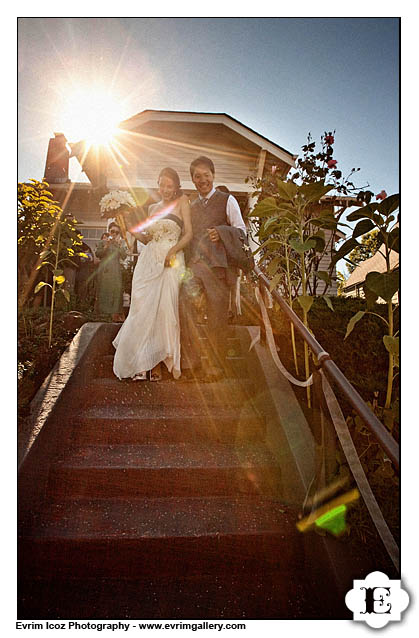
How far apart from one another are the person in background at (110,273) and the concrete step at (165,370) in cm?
250

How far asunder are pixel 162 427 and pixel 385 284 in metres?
1.53

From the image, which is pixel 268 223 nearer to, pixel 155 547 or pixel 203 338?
pixel 203 338

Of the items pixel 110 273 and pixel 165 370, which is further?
pixel 110 273

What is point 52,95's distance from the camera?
239cm

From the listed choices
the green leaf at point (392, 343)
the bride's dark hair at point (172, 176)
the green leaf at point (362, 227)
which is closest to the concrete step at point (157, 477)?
the green leaf at point (392, 343)

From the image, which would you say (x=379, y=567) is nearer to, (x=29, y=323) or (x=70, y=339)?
(x=70, y=339)

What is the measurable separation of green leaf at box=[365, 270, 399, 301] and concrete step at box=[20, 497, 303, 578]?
1.16 m

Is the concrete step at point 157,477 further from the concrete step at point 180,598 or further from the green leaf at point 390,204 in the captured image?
the green leaf at point 390,204

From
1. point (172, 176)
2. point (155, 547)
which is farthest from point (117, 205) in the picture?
point (155, 547)

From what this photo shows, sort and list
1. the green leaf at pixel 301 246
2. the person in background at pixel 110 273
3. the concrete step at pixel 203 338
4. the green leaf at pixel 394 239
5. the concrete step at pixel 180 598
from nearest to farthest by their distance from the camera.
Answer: the concrete step at pixel 180 598, the green leaf at pixel 394 239, the green leaf at pixel 301 246, the concrete step at pixel 203 338, the person in background at pixel 110 273

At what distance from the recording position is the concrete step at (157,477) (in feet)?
7.57

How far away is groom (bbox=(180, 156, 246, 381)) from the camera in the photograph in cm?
340

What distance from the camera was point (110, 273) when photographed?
20.0 feet
